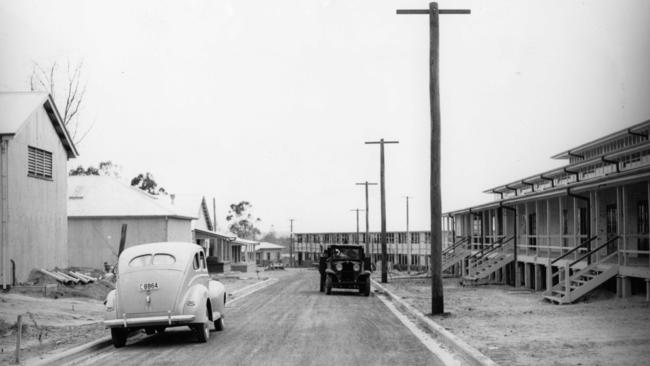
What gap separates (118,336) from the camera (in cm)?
1383

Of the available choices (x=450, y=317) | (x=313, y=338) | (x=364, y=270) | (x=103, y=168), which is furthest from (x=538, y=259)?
(x=103, y=168)

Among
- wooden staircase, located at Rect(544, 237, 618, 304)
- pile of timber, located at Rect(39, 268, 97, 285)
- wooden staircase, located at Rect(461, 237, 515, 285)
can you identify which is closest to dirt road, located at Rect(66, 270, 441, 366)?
wooden staircase, located at Rect(544, 237, 618, 304)

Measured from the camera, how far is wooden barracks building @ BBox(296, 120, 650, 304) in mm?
20828

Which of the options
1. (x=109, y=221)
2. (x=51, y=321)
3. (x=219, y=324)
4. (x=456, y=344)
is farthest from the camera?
(x=109, y=221)

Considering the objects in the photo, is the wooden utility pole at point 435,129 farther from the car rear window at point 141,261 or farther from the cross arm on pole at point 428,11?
the car rear window at point 141,261

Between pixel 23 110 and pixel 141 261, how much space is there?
14289 mm

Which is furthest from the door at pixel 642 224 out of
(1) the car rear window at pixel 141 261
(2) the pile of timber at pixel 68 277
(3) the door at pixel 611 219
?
(2) the pile of timber at pixel 68 277

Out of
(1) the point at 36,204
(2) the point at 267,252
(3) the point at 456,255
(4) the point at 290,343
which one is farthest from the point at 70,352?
(2) the point at 267,252

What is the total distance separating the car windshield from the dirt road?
9.07 meters

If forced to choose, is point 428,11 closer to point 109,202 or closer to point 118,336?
point 118,336

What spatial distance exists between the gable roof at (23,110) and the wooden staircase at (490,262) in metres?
18.2

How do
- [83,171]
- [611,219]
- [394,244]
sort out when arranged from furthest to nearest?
[394,244], [83,171], [611,219]

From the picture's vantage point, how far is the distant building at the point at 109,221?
4000 cm

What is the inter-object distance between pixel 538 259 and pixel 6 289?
18798mm
